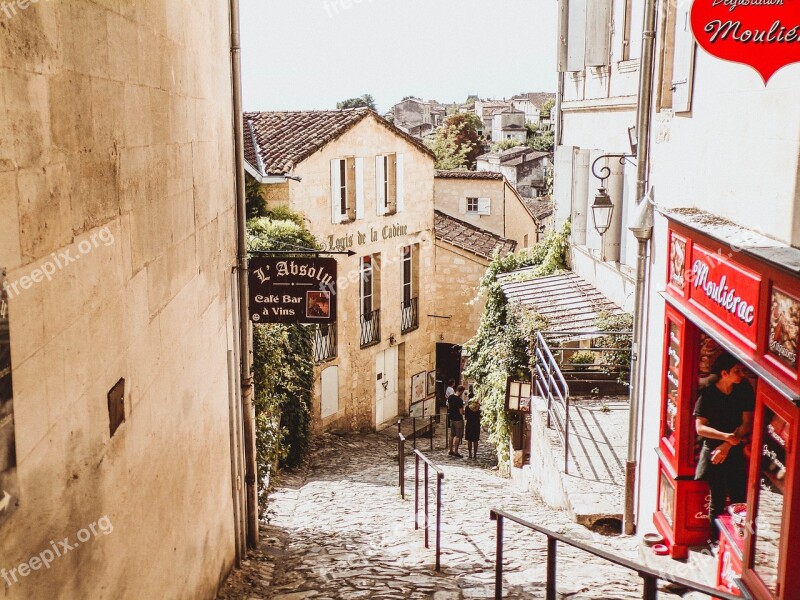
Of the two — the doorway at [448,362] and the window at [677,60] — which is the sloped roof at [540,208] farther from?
the window at [677,60]

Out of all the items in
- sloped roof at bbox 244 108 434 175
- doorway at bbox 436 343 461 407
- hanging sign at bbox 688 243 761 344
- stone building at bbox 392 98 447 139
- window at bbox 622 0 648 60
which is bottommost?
doorway at bbox 436 343 461 407

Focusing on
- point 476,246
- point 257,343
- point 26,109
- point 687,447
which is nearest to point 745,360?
point 687,447

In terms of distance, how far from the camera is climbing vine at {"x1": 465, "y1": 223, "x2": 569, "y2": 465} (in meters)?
13.5

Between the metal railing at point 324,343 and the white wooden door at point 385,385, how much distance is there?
6.97ft

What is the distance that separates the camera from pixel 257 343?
1116 centimetres

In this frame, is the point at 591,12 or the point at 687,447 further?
the point at 591,12

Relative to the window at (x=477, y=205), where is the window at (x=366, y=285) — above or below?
below

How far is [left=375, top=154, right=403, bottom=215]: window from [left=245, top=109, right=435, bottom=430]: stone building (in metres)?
0.03

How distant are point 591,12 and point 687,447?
771 cm

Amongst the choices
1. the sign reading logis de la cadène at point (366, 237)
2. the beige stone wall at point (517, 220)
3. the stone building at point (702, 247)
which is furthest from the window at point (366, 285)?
the stone building at point (702, 247)

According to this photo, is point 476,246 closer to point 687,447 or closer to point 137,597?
point 687,447

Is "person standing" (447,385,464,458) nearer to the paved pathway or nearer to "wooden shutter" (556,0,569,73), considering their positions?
the paved pathway

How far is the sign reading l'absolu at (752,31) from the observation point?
5.05 meters

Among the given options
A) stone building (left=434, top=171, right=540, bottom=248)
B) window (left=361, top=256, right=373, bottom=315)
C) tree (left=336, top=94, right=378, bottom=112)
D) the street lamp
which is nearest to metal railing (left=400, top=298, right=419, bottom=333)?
window (left=361, top=256, right=373, bottom=315)
